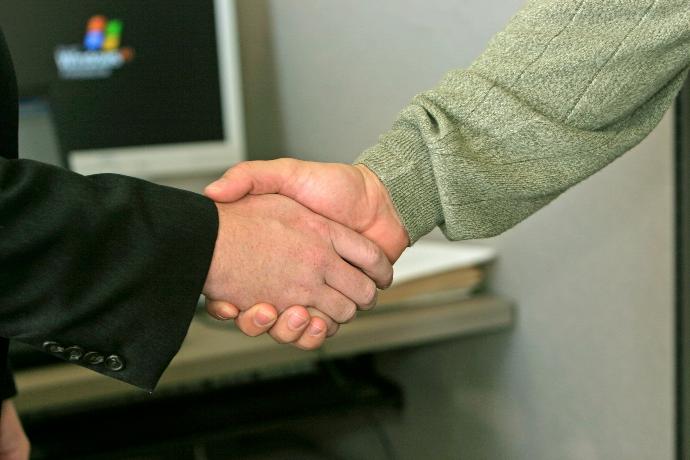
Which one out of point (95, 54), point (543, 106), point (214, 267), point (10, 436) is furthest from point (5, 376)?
point (95, 54)

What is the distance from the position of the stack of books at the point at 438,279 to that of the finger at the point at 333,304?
11.8 inches

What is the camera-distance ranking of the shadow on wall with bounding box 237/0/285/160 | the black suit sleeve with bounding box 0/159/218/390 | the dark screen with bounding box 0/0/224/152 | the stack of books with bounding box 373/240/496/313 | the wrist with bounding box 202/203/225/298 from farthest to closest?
the shadow on wall with bounding box 237/0/285/160
the dark screen with bounding box 0/0/224/152
the stack of books with bounding box 373/240/496/313
the wrist with bounding box 202/203/225/298
the black suit sleeve with bounding box 0/159/218/390

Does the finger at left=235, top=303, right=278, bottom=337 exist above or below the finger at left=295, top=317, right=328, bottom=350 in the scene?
above

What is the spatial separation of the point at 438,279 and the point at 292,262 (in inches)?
16.5

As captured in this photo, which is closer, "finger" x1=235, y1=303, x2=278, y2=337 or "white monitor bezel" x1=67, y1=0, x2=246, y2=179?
"finger" x1=235, y1=303, x2=278, y2=337

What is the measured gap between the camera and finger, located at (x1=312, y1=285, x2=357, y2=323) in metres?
0.87

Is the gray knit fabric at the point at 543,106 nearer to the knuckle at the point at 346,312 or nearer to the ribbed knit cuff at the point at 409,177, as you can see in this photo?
the ribbed knit cuff at the point at 409,177

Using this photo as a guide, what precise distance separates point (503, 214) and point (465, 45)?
401mm

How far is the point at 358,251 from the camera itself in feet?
2.86

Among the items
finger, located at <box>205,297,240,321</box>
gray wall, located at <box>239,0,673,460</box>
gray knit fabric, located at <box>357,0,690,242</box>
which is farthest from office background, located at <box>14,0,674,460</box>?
finger, located at <box>205,297,240,321</box>

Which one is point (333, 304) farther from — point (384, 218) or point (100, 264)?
point (100, 264)

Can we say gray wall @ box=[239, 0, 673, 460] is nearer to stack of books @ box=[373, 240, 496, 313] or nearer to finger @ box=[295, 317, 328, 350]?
stack of books @ box=[373, 240, 496, 313]

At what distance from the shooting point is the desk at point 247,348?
1.03 m

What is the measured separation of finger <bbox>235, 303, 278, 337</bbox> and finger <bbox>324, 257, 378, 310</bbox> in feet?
0.24
